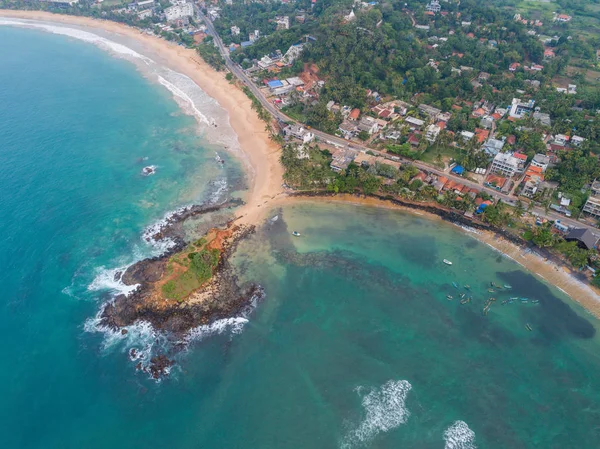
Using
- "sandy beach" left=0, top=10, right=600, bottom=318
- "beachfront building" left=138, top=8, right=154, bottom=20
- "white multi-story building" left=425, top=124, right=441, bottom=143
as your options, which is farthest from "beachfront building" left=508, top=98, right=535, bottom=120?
"beachfront building" left=138, top=8, right=154, bottom=20

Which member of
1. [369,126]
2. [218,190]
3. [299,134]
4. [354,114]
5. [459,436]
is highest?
[354,114]

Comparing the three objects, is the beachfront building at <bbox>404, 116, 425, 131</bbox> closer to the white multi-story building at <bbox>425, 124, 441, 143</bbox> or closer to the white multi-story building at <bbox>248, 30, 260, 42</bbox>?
the white multi-story building at <bbox>425, 124, 441, 143</bbox>

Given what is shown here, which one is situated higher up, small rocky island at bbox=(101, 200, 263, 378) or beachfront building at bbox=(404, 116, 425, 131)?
beachfront building at bbox=(404, 116, 425, 131)

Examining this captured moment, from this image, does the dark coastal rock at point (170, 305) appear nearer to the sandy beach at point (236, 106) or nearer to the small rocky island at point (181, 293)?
the small rocky island at point (181, 293)

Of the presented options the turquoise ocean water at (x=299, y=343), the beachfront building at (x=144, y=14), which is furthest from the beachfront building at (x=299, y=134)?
the beachfront building at (x=144, y=14)

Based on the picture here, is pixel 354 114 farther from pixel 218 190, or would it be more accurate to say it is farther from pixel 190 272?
pixel 190 272

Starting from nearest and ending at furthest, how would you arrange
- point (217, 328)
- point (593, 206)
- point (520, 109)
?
point (217, 328), point (593, 206), point (520, 109)

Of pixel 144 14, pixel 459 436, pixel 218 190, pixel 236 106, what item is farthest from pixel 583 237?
pixel 144 14

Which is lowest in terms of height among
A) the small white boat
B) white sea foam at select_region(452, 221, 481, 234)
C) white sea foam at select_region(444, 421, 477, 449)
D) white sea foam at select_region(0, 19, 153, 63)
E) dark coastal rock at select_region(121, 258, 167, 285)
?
white sea foam at select_region(444, 421, 477, 449)
